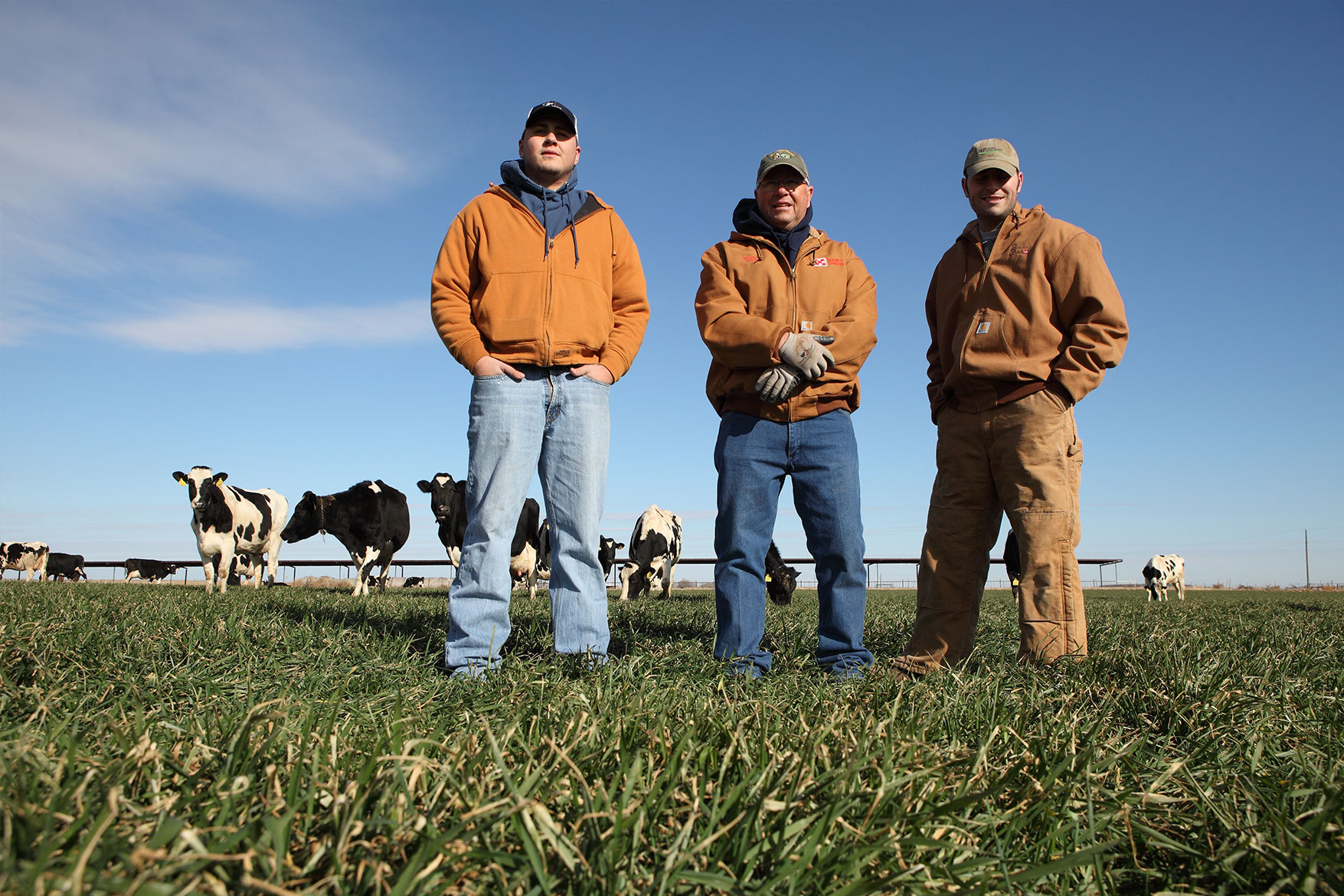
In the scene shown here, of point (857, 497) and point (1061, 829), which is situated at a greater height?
point (857, 497)

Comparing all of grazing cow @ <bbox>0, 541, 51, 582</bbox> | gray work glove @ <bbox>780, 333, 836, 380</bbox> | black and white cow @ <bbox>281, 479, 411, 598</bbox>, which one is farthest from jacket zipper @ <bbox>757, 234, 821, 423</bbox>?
grazing cow @ <bbox>0, 541, 51, 582</bbox>

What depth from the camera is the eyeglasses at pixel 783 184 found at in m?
4.09

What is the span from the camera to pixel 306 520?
672 inches

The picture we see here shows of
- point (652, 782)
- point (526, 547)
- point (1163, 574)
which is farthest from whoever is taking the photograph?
point (1163, 574)

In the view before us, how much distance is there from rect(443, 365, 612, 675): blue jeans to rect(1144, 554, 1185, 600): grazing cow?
2628cm

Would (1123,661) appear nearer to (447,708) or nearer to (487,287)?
(447,708)

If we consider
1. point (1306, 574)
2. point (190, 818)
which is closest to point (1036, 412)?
point (190, 818)

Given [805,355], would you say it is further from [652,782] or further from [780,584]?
[780,584]

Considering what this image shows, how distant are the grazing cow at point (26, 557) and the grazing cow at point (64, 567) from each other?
7.23 feet

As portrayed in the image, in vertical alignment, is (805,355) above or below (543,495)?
above

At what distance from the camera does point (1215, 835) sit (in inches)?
67.4

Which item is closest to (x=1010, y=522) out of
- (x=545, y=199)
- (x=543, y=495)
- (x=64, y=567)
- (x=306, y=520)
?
(x=543, y=495)

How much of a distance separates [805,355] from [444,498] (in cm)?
1335

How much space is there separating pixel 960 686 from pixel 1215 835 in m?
1.05
